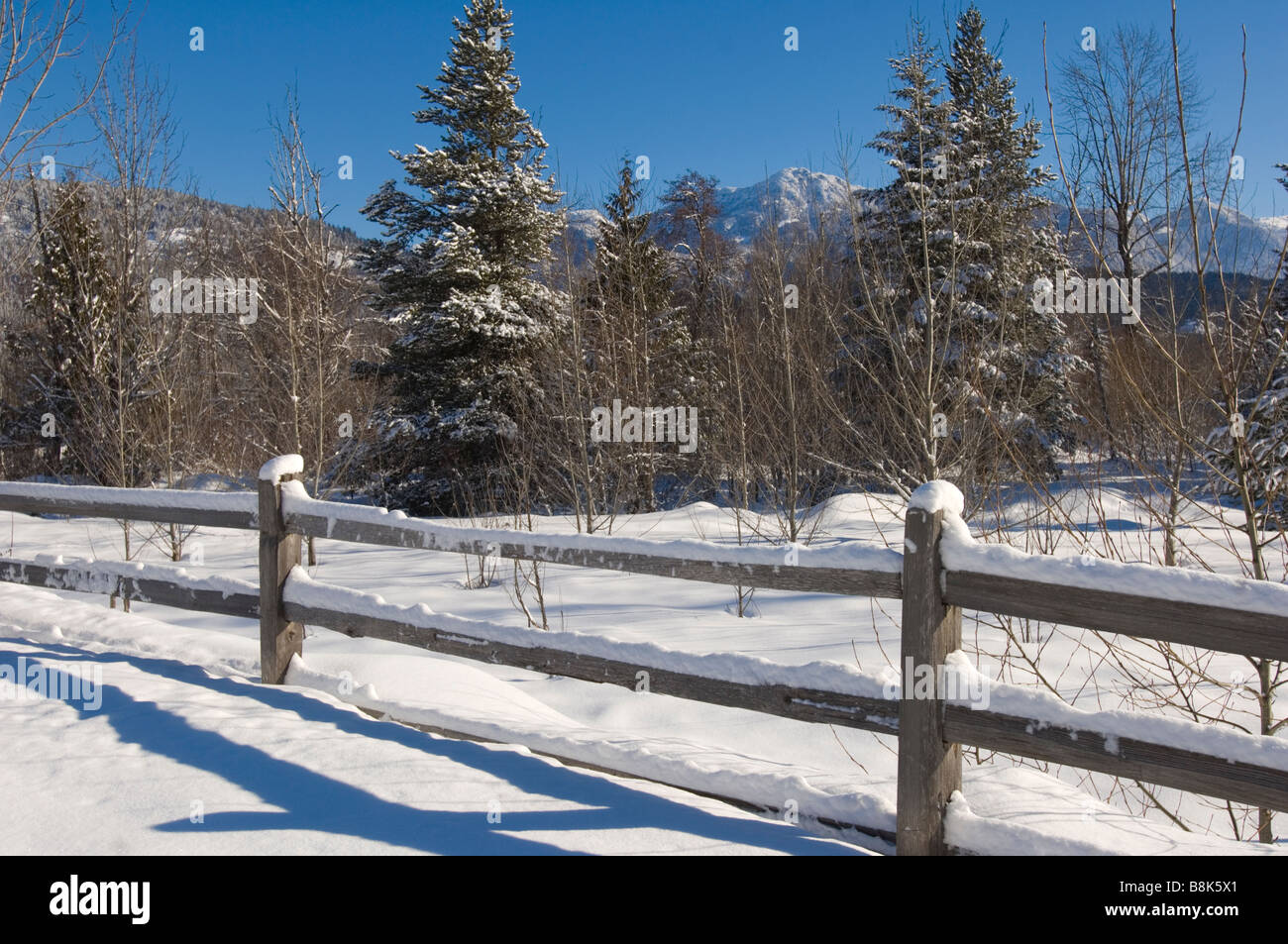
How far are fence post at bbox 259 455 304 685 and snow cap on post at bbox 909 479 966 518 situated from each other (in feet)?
11.6

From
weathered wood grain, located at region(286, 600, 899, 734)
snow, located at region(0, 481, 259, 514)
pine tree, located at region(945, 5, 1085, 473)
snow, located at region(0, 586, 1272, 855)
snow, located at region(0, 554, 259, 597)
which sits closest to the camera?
snow, located at region(0, 586, 1272, 855)

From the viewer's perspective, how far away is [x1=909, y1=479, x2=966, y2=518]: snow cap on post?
116 inches

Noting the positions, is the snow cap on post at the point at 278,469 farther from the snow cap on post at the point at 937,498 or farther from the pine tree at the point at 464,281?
the pine tree at the point at 464,281

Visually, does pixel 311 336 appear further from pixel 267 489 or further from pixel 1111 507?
pixel 1111 507

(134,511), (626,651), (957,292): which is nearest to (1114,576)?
(626,651)

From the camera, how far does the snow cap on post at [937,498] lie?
2953 mm

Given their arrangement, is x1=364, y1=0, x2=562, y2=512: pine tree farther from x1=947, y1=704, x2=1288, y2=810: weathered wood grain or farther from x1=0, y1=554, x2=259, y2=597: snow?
x1=947, y1=704, x2=1288, y2=810: weathered wood grain

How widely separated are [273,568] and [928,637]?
12.3ft

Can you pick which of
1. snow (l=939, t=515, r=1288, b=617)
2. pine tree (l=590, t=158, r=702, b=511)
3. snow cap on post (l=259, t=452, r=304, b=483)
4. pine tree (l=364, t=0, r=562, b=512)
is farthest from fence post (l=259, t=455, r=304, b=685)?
pine tree (l=364, t=0, r=562, b=512)

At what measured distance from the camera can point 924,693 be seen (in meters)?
2.92

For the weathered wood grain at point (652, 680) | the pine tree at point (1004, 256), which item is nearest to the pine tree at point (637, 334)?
the pine tree at point (1004, 256)

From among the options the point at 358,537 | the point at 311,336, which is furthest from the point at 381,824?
the point at 311,336

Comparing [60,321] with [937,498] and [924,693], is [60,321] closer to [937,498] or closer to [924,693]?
[937,498]

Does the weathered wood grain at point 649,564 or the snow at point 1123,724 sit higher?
the weathered wood grain at point 649,564
